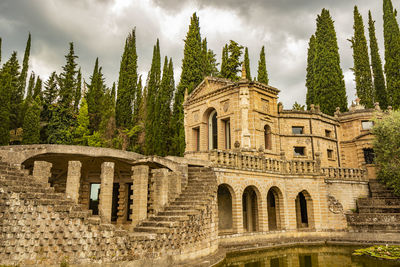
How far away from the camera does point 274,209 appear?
24266mm

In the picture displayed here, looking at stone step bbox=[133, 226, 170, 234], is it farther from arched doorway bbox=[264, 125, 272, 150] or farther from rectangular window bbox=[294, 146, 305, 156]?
rectangular window bbox=[294, 146, 305, 156]

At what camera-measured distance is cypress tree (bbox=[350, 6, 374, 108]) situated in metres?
40.1

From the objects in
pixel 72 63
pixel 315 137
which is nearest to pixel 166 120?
pixel 72 63

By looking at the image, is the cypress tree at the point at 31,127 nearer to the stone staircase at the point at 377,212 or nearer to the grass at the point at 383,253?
the stone staircase at the point at 377,212

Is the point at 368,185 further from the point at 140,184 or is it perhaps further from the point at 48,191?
the point at 48,191

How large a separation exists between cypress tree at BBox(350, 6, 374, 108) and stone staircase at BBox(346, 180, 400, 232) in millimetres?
19575

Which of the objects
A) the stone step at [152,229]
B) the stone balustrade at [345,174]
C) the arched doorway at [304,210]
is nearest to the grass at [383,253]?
the arched doorway at [304,210]

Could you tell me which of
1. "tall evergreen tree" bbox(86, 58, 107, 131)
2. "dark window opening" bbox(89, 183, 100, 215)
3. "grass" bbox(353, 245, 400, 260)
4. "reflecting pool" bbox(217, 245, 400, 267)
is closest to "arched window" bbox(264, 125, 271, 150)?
"reflecting pool" bbox(217, 245, 400, 267)

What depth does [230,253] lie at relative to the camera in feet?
52.1

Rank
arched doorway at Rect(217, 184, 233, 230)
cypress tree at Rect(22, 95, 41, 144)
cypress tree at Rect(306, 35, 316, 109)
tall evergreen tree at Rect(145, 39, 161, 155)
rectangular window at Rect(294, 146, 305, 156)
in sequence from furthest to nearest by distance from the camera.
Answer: cypress tree at Rect(306, 35, 316, 109)
tall evergreen tree at Rect(145, 39, 161, 155)
cypress tree at Rect(22, 95, 41, 144)
rectangular window at Rect(294, 146, 305, 156)
arched doorway at Rect(217, 184, 233, 230)

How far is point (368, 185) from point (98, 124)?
32.4 metres

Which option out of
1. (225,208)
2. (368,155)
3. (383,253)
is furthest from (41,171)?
(368,155)

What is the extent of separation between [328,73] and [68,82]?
33.0 metres

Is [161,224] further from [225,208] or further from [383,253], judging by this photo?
[383,253]
